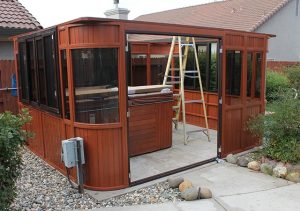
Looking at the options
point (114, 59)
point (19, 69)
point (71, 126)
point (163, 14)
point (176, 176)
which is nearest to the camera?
point (114, 59)

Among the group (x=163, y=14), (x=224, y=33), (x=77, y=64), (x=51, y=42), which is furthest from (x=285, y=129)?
(x=163, y=14)

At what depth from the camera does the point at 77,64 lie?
4160mm

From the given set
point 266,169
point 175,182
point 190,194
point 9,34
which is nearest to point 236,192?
point 190,194

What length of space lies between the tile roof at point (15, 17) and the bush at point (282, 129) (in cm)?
585

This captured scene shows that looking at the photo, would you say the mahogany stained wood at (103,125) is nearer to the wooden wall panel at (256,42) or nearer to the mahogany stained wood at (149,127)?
the wooden wall panel at (256,42)

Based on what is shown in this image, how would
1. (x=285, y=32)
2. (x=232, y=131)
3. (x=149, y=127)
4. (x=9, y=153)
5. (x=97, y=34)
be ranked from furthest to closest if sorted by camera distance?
(x=285, y=32) → (x=149, y=127) → (x=232, y=131) → (x=97, y=34) → (x=9, y=153)

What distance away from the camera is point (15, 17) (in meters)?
7.93

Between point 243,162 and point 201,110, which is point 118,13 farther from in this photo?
point 243,162

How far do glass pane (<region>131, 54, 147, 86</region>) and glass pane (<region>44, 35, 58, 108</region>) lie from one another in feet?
11.5

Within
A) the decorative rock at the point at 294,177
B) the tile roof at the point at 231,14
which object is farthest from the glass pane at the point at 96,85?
the tile roof at the point at 231,14

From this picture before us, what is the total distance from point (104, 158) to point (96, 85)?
3.27ft

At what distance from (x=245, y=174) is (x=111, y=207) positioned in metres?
2.29

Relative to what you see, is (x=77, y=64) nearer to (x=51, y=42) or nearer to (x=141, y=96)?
(x=51, y=42)

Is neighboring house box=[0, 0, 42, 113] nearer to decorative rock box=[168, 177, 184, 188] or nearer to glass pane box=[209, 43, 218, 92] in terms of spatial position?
glass pane box=[209, 43, 218, 92]
